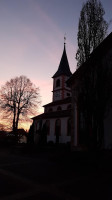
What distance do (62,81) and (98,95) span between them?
30.6 meters

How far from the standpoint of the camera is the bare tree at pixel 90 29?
10.9 meters

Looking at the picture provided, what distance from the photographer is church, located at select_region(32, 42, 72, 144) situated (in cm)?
2422

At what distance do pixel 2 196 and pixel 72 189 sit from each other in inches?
74.3

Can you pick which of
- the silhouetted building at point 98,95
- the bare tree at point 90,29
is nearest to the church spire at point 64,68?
the bare tree at point 90,29

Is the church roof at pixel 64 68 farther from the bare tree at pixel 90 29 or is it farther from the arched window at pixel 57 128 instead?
the bare tree at pixel 90 29

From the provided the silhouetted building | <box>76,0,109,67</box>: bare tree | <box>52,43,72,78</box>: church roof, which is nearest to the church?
<box>52,43,72,78</box>: church roof

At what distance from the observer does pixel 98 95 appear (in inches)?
368

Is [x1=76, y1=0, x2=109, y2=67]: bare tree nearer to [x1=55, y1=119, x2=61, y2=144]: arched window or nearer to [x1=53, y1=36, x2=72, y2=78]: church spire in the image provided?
[x1=55, y1=119, x2=61, y2=144]: arched window

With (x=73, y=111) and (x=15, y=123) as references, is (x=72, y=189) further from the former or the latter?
(x=15, y=123)

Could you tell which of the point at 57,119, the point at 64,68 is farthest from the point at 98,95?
the point at 64,68

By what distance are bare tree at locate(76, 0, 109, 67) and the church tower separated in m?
26.9

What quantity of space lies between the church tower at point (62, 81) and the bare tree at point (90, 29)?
2687 cm

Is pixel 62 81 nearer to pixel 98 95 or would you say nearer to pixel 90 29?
pixel 90 29

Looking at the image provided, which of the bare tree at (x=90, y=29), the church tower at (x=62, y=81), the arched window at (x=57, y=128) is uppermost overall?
the church tower at (x=62, y=81)
